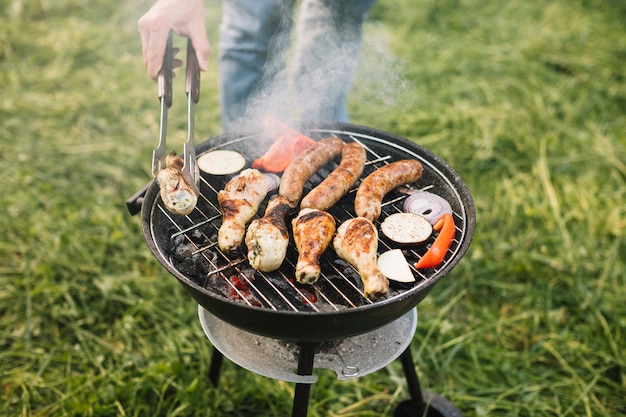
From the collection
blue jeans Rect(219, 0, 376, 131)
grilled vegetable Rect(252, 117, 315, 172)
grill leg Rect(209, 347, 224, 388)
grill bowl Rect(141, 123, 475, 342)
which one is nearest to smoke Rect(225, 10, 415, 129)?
blue jeans Rect(219, 0, 376, 131)

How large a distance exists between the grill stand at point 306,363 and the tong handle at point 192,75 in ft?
3.77

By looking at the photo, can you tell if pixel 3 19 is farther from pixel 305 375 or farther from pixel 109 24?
pixel 305 375

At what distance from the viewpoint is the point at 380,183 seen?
2.58 meters

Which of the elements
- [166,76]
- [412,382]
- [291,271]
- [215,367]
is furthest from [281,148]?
[412,382]

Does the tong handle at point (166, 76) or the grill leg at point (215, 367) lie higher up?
the tong handle at point (166, 76)

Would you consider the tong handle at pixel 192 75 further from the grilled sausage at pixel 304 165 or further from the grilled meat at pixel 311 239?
the grilled meat at pixel 311 239

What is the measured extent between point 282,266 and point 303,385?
0.55 metres

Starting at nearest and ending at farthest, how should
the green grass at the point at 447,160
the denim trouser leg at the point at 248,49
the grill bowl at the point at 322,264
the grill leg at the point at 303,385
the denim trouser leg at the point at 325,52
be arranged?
the grill bowl at the point at 322,264
the grill leg at the point at 303,385
the green grass at the point at 447,160
the denim trouser leg at the point at 248,49
the denim trouser leg at the point at 325,52

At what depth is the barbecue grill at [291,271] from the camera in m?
1.99

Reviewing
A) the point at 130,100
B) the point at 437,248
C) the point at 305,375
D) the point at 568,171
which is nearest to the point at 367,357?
the point at 305,375

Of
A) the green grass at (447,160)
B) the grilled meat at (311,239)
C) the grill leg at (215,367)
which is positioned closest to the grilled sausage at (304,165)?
the grilled meat at (311,239)

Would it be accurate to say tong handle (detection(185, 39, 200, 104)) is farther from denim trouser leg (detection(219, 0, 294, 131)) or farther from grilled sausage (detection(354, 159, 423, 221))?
denim trouser leg (detection(219, 0, 294, 131))

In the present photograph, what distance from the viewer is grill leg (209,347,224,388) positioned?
304 centimetres

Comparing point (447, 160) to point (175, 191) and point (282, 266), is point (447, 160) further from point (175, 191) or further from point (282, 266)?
point (175, 191)
